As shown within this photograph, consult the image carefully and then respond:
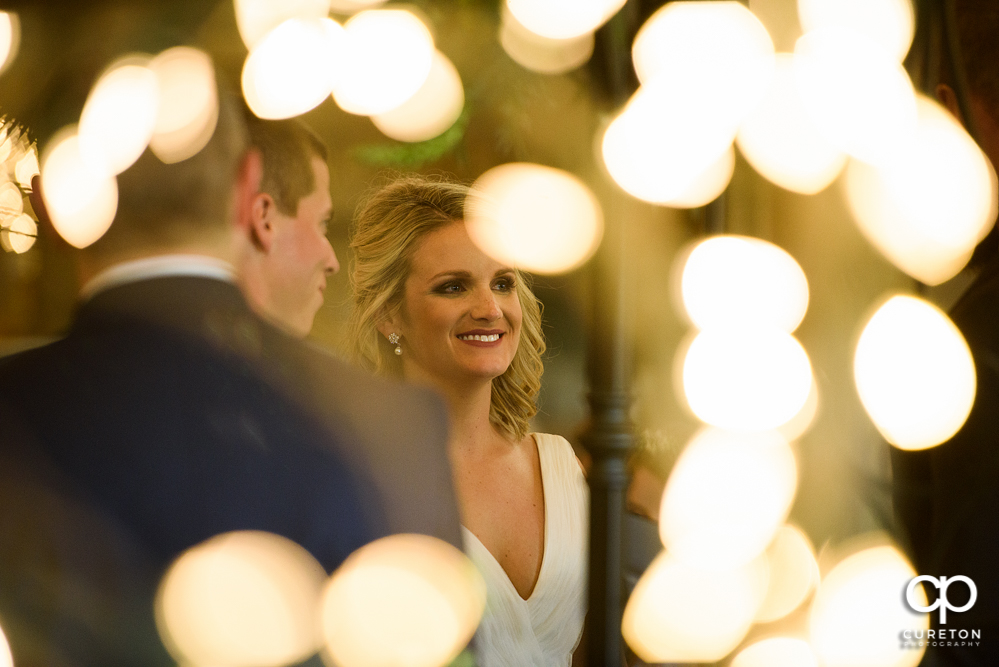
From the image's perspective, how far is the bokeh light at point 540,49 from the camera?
88 cm

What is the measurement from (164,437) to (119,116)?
0.37m

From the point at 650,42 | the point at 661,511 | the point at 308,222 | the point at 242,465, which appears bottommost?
the point at 661,511

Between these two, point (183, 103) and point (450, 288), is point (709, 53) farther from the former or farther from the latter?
point (183, 103)

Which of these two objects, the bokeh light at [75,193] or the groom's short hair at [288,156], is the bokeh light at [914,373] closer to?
the groom's short hair at [288,156]

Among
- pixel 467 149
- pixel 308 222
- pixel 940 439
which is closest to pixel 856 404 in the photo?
pixel 940 439

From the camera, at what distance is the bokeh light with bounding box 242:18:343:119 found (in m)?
0.81

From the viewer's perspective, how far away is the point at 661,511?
948mm

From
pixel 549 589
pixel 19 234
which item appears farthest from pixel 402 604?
pixel 19 234

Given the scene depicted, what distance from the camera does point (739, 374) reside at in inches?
40.4

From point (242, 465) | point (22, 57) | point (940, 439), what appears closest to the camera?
point (242, 465)

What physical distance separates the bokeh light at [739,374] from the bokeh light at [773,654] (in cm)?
32

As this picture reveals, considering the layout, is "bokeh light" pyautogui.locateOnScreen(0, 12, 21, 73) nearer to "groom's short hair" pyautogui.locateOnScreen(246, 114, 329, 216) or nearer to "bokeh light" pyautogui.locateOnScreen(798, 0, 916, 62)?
"groom's short hair" pyautogui.locateOnScreen(246, 114, 329, 216)

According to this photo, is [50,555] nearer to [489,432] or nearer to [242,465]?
[242,465]

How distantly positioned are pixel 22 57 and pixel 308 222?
43 centimetres
